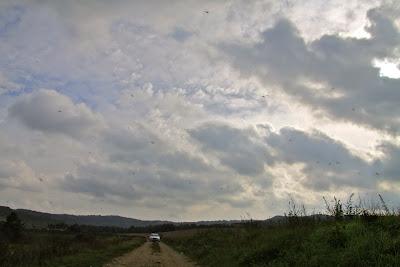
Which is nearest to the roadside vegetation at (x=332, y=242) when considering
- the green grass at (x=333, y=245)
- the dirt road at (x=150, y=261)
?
the green grass at (x=333, y=245)

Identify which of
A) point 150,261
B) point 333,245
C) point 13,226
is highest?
point 13,226

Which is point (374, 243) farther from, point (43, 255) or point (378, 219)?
point (43, 255)

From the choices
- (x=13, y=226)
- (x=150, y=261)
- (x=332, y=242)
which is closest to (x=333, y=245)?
(x=332, y=242)

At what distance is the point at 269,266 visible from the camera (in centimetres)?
1586

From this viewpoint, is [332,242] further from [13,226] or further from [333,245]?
[13,226]

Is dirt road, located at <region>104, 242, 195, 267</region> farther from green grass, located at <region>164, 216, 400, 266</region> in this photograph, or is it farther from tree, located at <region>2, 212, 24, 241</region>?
tree, located at <region>2, 212, 24, 241</region>

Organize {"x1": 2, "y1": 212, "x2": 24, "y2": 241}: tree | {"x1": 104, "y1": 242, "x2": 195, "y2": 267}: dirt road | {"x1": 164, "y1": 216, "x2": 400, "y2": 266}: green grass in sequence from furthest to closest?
{"x1": 2, "y1": 212, "x2": 24, "y2": 241}: tree → {"x1": 104, "y1": 242, "x2": 195, "y2": 267}: dirt road → {"x1": 164, "y1": 216, "x2": 400, "y2": 266}: green grass

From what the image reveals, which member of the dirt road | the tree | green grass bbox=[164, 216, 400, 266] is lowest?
the dirt road

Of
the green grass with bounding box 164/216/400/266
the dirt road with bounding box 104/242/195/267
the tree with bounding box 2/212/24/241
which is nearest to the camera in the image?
the green grass with bounding box 164/216/400/266

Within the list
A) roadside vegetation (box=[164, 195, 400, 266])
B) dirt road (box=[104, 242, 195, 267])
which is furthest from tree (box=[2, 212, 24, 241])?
roadside vegetation (box=[164, 195, 400, 266])

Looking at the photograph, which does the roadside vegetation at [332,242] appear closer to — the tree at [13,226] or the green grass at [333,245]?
the green grass at [333,245]

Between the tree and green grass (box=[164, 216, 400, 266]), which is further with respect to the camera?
the tree

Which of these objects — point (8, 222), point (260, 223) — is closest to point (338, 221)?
point (260, 223)

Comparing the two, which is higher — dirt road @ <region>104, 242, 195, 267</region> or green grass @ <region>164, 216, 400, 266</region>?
green grass @ <region>164, 216, 400, 266</region>
